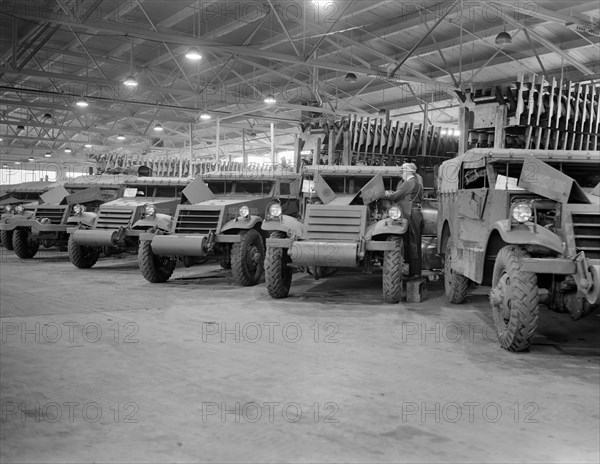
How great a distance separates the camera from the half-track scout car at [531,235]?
4984mm

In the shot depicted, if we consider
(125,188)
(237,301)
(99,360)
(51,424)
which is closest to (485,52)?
(125,188)

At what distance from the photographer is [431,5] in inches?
526

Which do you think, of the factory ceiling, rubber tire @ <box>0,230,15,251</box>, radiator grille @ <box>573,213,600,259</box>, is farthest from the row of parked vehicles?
the factory ceiling

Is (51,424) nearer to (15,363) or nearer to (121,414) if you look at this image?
(121,414)

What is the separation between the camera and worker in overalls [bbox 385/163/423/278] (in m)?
8.13

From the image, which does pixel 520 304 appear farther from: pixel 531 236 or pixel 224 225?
pixel 224 225

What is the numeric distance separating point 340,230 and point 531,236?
3.03 meters

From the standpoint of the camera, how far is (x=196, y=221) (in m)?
→ 9.30

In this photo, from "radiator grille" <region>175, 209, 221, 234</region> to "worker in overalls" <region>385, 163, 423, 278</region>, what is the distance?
2.54 m

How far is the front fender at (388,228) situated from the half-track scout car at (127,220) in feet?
11.2

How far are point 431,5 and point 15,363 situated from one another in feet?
37.2

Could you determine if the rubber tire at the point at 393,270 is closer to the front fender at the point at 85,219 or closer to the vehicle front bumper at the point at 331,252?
the vehicle front bumper at the point at 331,252

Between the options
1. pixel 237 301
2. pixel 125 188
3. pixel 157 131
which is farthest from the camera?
pixel 157 131

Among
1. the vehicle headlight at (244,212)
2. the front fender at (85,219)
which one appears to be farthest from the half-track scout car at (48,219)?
the vehicle headlight at (244,212)
